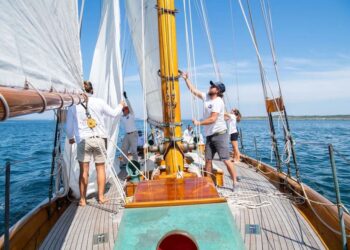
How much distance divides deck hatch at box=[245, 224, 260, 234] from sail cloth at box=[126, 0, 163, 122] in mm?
2661

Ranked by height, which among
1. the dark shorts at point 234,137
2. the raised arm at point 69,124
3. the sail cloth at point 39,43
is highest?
Result: the sail cloth at point 39,43

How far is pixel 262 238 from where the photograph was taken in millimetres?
2633

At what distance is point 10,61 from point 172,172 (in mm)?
2836

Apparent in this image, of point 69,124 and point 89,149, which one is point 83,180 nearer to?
point 89,149

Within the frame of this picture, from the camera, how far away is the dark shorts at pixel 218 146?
13.2 feet

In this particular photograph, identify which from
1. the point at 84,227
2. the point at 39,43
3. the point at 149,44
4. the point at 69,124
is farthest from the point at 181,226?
the point at 149,44

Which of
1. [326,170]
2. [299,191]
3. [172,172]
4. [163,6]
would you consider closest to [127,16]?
[163,6]

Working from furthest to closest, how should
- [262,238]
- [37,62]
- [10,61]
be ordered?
[262,238] → [37,62] → [10,61]

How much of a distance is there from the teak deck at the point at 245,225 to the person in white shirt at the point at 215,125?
0.59 m

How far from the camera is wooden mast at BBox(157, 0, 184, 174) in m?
3.72

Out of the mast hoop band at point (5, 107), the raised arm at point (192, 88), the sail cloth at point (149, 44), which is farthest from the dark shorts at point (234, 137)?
the mast hoop band at point (5, 107)

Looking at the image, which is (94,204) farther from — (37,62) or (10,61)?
(10,61)

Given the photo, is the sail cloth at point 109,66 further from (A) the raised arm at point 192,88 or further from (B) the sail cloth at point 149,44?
(A) the raised arm at point 192,88

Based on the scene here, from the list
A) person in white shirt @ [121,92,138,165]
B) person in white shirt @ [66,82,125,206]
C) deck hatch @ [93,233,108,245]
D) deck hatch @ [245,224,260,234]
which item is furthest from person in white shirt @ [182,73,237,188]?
person in white shirt @ [121,92,138,165]
